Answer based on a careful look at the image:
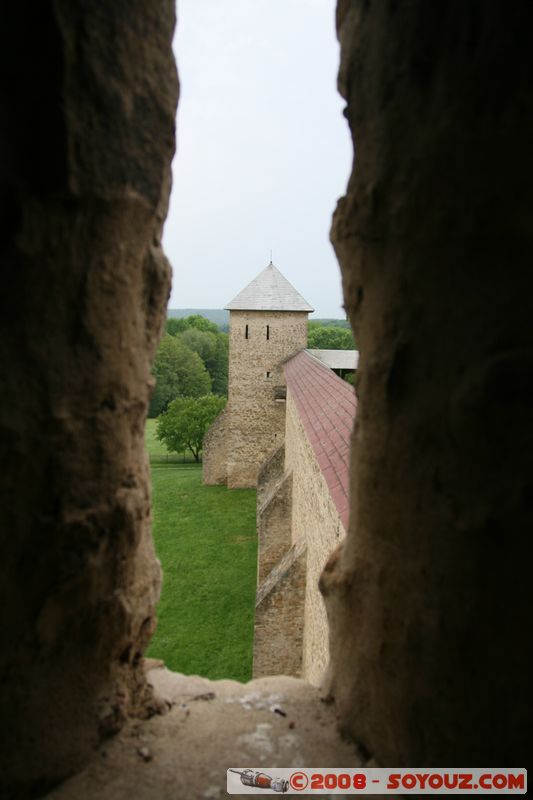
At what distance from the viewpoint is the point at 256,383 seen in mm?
17828

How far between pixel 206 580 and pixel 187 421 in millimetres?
13179

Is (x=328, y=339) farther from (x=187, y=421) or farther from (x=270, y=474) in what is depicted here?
(x=270, y=474)

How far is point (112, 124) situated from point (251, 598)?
366 inches

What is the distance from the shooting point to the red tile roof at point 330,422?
13.6 ft

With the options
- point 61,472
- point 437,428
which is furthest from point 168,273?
point 437,428

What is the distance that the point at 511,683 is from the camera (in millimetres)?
1238

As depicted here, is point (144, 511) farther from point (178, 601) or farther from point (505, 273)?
point (178, 601)

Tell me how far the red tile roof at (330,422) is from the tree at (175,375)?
1984cm

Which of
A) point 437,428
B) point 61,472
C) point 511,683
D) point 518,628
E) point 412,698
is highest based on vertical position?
point 437,428

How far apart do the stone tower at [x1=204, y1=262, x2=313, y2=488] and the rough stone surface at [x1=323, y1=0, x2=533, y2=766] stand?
628 inches

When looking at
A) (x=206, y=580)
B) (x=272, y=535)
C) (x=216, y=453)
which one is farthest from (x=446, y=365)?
(x=216, y=453)

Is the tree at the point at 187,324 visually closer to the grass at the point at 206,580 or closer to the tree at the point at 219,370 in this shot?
the tree at the point at 219,370

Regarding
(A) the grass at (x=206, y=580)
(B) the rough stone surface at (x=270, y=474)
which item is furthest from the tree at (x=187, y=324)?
(B) the rough stone surface at (x=270, y=474)

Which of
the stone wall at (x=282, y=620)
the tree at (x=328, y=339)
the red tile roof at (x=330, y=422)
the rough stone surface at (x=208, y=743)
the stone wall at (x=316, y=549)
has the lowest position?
the stone wall at (x=282, y=620)
